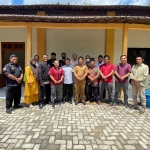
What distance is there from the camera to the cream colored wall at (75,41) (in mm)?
8094

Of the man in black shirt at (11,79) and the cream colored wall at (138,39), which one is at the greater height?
the cream colored wall at (138,39)

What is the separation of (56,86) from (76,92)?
31.9 inches

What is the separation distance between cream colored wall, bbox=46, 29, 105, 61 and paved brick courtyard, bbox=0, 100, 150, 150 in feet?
12.3

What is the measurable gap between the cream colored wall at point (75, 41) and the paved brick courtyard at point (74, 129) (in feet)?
12.3

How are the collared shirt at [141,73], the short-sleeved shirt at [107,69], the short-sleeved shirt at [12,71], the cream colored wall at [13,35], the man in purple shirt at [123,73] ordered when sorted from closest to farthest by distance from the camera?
the short-sleeved shirt at [12,71]
the collared shirt at [141,73]
the man in purple shirt at [123,73]
the short-sleeved shirt at [107,69]
the cream colored wall at [13,35]

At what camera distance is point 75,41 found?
8109mm

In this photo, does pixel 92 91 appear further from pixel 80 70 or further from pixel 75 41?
pixel 75 41

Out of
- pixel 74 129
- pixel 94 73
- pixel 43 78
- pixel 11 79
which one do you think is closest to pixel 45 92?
pixel 43 78

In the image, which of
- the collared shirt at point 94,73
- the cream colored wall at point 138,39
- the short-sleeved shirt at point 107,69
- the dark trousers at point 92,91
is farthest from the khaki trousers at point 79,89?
the cream colored wall at point 138,39

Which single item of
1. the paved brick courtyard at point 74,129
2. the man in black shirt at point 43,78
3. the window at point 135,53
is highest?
the window at point 135,53

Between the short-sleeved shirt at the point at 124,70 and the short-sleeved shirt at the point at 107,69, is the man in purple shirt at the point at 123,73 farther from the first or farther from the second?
the short-sleeved shirt at the point at 107,69

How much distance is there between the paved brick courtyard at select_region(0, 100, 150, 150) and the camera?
3.05 meters

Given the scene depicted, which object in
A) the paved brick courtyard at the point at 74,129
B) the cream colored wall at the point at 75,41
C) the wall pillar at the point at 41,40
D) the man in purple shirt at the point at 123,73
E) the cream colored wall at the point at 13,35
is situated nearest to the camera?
the paved brick courtyard at the point at 74,129

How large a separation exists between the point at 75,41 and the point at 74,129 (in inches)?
212
